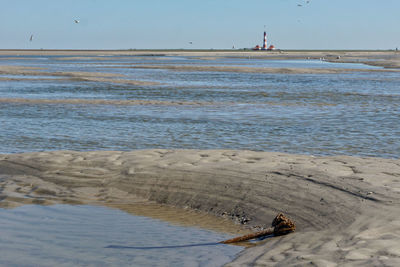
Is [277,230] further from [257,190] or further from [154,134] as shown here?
[154,134]

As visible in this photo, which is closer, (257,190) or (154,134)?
(257,190)

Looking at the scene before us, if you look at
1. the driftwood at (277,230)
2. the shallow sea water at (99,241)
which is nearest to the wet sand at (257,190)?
the driftwood at (277,230)

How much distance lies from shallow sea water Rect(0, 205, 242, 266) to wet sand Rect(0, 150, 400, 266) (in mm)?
557

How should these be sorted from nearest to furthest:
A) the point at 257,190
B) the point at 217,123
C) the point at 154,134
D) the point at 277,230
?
1. the point at 277,230
2. the point at 257,190
3. the point at 154,134
4. the point at 217,123

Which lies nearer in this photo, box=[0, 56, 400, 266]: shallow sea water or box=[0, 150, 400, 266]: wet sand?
box=[0, 150, 400, 266]: wet sand

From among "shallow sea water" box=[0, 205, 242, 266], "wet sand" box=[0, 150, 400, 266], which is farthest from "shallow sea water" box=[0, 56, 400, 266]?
"wet sand" box=[0, 150, 400, 266]

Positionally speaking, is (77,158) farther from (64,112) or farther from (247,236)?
(64,112)

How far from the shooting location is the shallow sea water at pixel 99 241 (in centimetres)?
621

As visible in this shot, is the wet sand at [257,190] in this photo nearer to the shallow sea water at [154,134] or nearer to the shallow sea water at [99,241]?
the shallow sea water at [99,241]

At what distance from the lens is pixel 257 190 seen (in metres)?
8.45

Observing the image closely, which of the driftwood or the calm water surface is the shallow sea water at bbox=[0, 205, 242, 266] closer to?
the driftwood

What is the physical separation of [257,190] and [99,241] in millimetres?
2743

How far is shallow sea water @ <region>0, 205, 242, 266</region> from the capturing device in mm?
6207

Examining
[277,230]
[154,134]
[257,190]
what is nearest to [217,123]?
[154,134]
